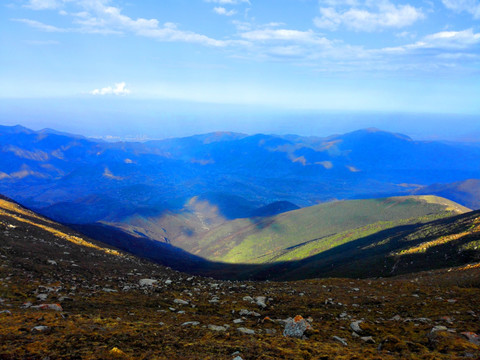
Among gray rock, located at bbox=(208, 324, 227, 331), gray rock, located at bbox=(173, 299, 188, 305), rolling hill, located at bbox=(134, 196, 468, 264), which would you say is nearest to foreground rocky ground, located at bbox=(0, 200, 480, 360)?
gray rock, located at bbox=(208, 324, 227, 331)

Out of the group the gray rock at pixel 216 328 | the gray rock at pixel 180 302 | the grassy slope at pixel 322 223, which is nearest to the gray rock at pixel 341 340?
the gray rock at pixel 216 328

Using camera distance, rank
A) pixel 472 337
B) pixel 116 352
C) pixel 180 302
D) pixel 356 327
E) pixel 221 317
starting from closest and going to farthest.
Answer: pixel 116 352
pixel 472 337
pixel 356 327
pixel 221 317
pixel 180 302

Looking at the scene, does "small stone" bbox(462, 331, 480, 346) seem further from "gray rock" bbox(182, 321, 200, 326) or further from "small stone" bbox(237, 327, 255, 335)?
"gray rock" bbox(182, 321, 200, 326)

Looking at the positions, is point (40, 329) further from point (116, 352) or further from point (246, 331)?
point (246, 331)

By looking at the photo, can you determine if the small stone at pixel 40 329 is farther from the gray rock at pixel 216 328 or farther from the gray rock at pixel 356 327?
the gray rock at pixel 356 327

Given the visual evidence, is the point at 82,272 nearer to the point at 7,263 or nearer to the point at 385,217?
the point at 7,263

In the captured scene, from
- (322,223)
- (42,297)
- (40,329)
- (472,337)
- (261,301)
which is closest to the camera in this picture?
(40,329)

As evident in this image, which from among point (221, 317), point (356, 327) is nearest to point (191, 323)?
point (221, 317)

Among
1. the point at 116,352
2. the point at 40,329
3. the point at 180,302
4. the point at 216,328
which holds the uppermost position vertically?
the point at 116,352
